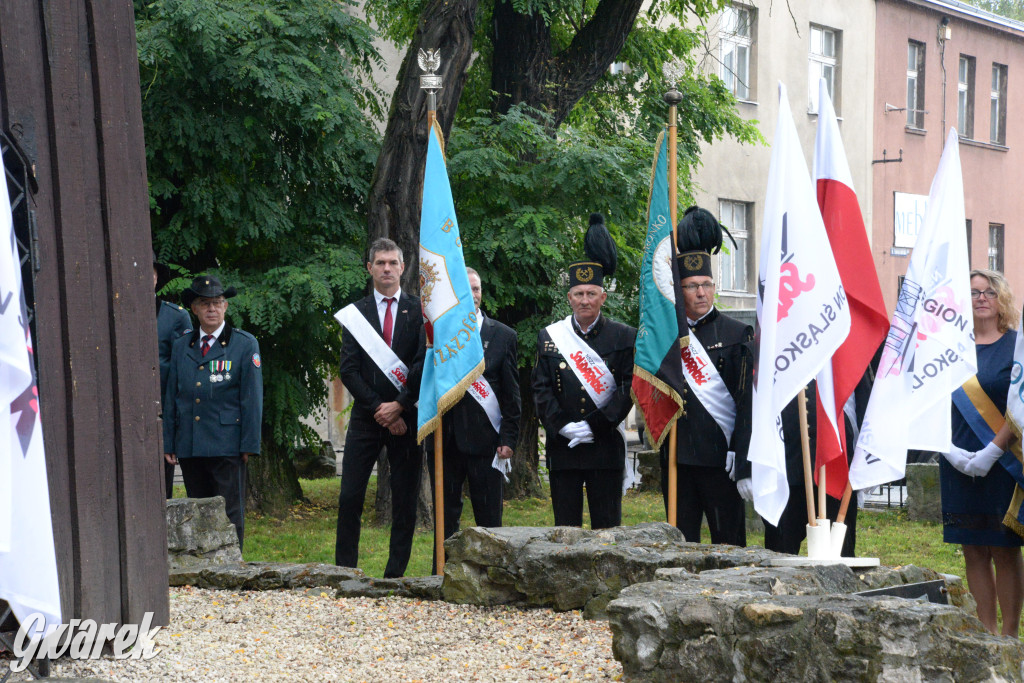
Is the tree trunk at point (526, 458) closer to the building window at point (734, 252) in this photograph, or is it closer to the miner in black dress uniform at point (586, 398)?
the miner in black dress uniform at point (586, 398)

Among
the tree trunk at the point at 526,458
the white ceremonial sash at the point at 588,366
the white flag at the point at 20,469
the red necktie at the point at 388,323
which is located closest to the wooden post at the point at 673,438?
the white ceremonial sash at the point at 588,366

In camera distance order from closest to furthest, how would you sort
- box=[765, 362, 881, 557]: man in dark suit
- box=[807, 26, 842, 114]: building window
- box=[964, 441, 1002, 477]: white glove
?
box=[964, 441, 1002, 477]: white glove
box=[765, 362, 881, 557]: man in dark suit
box=[807, 26, 842, 114]: building window

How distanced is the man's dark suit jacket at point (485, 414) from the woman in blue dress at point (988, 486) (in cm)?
227

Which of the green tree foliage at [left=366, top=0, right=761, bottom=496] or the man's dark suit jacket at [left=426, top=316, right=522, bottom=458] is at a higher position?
the green tree foliage at [left=366, top=0, right=761, bottom=496]

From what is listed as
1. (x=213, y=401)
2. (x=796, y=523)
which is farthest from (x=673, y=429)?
(x=213, y=401)

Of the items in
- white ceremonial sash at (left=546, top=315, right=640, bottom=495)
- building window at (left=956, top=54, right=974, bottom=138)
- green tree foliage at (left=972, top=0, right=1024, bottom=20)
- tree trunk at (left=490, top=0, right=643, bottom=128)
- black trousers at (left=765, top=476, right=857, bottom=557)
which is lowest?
black trousers at (left=765, top=476, right=857, bottom=557)

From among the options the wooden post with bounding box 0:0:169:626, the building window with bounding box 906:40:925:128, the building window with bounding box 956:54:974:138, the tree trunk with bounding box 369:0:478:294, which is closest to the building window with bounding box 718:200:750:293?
the building window with bounding box 906:40:925:128

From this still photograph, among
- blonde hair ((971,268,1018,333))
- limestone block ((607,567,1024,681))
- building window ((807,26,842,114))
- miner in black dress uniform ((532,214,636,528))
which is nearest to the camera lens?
limestone block ((607,567,1024,681))

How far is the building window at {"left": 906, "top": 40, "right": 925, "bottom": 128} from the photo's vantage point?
24.0 m

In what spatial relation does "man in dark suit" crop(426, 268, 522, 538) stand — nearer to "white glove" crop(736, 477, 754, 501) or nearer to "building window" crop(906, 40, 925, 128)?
"white glove" crop(736, 477, 754, 501)

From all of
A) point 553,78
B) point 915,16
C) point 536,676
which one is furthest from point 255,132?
point 915,16

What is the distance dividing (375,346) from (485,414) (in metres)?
0.73

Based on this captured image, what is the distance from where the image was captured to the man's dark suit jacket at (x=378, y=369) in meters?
6.48

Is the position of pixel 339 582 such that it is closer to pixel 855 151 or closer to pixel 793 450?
pixel 793 450
